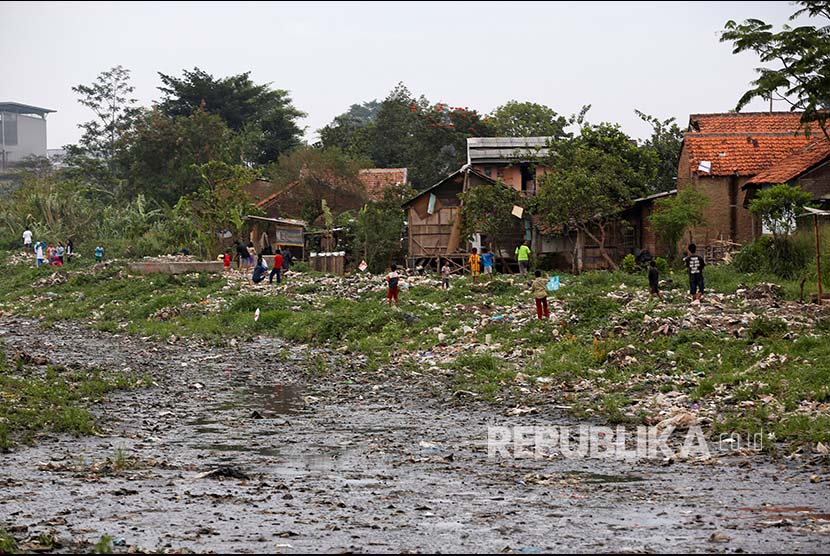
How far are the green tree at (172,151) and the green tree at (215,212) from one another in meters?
6.55

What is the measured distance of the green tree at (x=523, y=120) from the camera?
4709 centimetres

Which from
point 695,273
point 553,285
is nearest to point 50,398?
point 695,273

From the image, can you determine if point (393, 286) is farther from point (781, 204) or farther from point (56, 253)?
point (56, 253)

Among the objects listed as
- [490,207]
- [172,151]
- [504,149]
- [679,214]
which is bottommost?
[679,214]

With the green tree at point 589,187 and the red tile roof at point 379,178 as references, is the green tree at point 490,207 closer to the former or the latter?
the green tree at point 589,187

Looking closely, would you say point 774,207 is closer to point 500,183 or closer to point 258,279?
point 500,183

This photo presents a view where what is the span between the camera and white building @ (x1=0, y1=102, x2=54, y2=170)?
82.6 m

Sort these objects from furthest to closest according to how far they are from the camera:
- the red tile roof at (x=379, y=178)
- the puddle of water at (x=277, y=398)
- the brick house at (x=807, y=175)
Answer: the red tile roof at (x=379, y=178) < the brick house at (x=807, y=175) < the puddle of water at (x=277, y=398)

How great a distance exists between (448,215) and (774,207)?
12.4 metres

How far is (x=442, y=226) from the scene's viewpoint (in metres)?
33.3

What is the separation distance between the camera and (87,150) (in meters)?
56.6

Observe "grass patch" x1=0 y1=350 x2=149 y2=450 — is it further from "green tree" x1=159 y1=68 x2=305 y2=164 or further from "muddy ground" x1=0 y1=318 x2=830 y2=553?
"green tree" x1=159 y1=68 x2=305 y2=164

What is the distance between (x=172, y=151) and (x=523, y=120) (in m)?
17.1

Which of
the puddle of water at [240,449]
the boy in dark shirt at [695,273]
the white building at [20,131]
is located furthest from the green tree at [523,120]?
the white building at [20,131]
